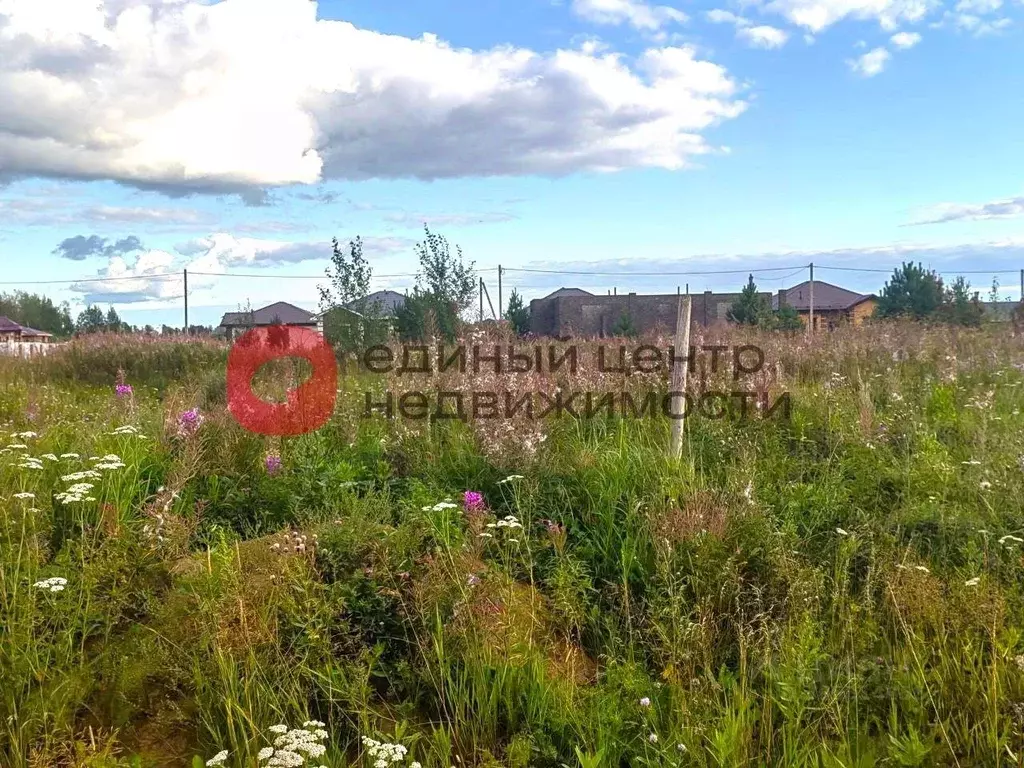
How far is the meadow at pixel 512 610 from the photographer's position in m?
2.44

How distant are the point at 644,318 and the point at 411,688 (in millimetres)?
33815

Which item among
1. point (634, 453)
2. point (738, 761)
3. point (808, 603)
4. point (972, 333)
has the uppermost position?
point (972, 333)

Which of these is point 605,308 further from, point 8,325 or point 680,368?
point 8,325

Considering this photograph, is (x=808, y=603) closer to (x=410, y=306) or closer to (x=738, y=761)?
(x=738, y=761)

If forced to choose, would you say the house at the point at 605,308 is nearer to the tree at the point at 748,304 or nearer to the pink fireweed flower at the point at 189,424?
the tree at the point at 748,304

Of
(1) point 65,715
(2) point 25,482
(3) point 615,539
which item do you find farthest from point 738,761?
(2) point 25,482

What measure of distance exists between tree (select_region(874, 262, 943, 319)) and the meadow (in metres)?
25.2

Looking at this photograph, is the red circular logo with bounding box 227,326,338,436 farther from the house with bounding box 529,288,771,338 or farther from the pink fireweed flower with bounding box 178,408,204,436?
the house with bounding box 529,288,771,338

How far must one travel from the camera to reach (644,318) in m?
35.6

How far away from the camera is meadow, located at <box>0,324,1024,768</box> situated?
2439 millimetres

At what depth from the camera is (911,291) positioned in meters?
27.3

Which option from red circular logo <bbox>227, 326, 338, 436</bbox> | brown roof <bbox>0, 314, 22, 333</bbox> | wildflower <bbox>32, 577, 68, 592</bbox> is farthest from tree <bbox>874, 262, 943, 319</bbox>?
brown roof <bbox>0, 314, 22, 333</bbox>

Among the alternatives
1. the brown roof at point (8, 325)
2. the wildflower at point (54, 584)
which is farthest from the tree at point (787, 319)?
the brown roof at point (8, 325)

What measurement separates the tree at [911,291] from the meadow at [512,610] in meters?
25.2
